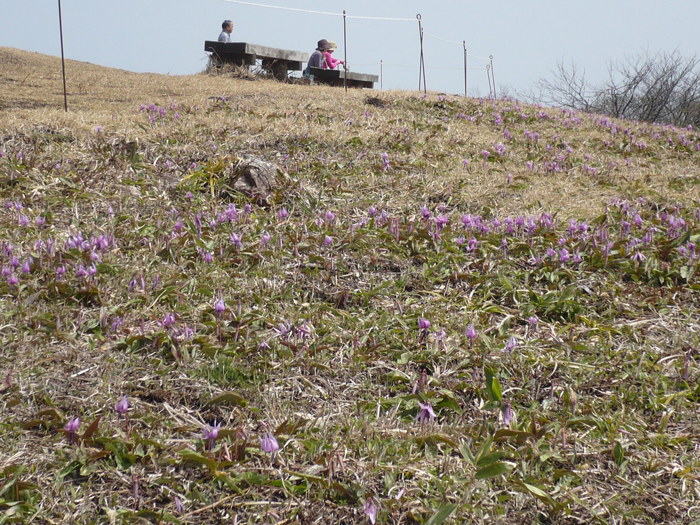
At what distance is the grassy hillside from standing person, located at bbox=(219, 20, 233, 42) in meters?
10.8

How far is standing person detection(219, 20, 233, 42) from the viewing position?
617 inches

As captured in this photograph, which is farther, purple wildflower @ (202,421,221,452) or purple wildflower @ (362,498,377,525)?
purple wildflower @ (202,421,221,452)

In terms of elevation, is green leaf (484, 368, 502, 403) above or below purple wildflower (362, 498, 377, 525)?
above

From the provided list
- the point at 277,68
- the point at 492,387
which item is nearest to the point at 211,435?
the point at 492,387

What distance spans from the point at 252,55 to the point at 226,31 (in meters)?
1.63

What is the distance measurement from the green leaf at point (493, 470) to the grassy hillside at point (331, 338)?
16mm

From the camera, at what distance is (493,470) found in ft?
6.29

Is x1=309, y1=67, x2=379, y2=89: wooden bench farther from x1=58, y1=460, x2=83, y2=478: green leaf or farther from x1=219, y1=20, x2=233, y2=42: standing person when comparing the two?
x1=58, y1=460, x2=83, y2=478: green leaf

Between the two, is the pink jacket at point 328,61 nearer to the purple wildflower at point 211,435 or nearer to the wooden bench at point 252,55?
the wooden bench at point 252,55

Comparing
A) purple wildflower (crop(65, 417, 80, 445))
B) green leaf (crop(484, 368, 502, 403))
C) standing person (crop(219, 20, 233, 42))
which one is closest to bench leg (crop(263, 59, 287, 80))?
standing person (crop(219, 20, 233, 42))

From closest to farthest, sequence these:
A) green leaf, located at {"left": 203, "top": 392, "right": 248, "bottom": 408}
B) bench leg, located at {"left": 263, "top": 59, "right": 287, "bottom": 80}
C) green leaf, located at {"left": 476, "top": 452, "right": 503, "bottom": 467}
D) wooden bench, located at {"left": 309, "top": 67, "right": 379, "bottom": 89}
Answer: green leaf, located at {"left": 476, "top": 452, "right": 503, "bottom": 467} < green leaf, located at {"left": 203, "top": 392, "right": 248, "bottom": 408} < bench leg, located at {"left": 263, "top": 59, "right": 287, "bottom": 80} < wooden bench, located at {"left": 309, "top": 67, "right": 379, "bottom": 89}

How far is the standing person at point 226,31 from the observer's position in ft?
51.4

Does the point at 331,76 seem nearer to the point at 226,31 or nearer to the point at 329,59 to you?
the point at 329,59

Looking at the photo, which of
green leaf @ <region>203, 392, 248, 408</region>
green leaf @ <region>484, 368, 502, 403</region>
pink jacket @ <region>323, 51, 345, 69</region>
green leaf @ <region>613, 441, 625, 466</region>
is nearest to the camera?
green leaf @ <region>613, 441, 625, 466</region>
